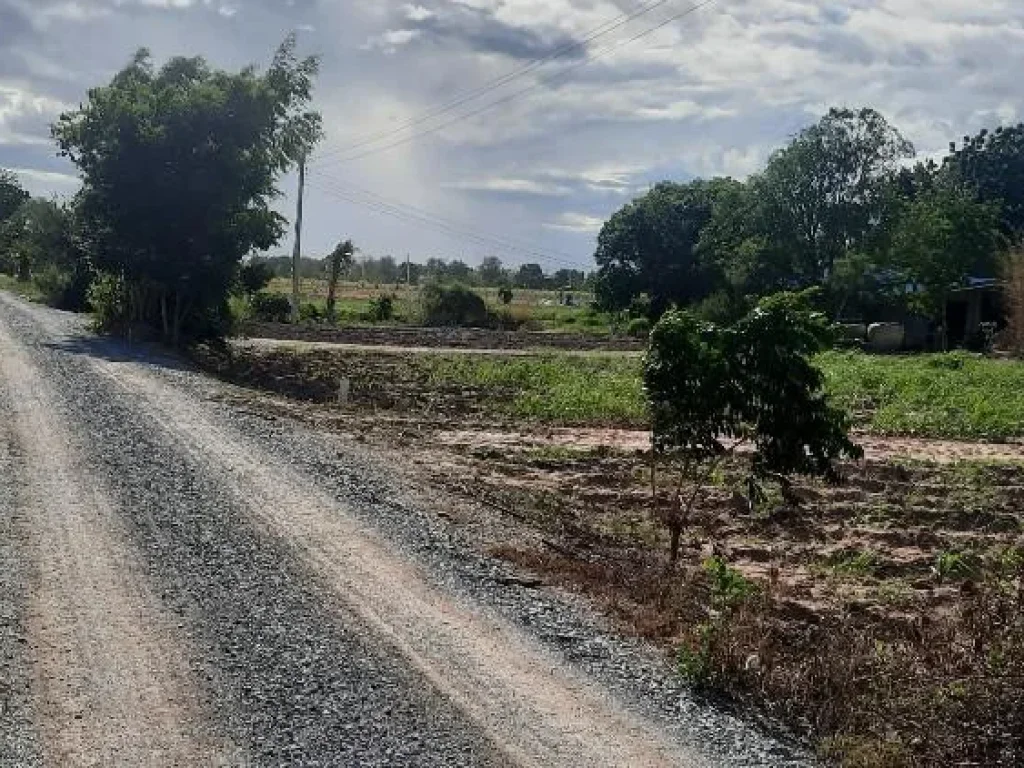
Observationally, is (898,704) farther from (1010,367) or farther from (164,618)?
(1010,367)

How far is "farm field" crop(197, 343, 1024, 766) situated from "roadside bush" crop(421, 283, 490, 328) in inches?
1084

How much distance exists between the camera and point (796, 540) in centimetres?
1241

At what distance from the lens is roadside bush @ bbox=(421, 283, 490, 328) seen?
182ft

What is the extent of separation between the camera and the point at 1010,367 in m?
31.9

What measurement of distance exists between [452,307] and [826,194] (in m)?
18.1

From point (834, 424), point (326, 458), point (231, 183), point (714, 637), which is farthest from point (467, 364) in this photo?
point (714, 637)

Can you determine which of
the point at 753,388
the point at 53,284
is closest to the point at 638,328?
the point at 53,284

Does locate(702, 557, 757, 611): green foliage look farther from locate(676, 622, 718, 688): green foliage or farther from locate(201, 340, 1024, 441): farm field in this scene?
locate(201, 340, 1024, 441): farm field

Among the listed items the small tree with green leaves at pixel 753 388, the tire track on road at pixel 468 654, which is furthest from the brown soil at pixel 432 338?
the small tree with green leaves at pixel 753 388

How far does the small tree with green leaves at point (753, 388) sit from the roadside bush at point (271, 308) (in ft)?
134

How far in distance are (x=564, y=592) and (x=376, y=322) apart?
45549mm

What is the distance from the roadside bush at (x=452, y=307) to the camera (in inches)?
2180

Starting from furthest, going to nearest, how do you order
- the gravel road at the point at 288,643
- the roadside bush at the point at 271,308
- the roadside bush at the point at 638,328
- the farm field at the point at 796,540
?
1. the roadside bush at the point at 638,328
2. the roadside bush at the point at 271,308
3. the farm field at the point at 796,540
4. the gravel road at the point at 288,643

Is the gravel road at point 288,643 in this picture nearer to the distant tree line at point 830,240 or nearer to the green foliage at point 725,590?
the green foliage at point 725,590
